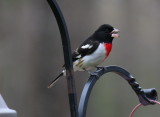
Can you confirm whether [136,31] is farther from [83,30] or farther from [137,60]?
[83,30]

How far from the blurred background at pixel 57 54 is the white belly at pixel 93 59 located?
2121 millimetres

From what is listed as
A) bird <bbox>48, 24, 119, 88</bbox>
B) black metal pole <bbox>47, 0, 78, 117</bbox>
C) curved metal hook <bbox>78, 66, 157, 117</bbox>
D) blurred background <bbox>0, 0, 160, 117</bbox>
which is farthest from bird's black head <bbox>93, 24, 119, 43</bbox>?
blurred background <bbox>0, 0, 160, 117</bbox>

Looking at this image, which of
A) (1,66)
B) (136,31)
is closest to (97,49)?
(1,66)

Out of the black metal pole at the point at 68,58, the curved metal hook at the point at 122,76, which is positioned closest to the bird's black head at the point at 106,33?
the curved metal hook at the point at 122,76

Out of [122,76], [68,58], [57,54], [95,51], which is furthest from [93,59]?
[57,54]

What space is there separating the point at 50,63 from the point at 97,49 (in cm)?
237

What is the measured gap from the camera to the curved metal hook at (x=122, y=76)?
167 centimetres

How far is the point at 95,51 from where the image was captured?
279 cm

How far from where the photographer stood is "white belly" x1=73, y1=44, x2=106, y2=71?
275 centimetres

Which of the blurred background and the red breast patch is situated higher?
the red breast patch

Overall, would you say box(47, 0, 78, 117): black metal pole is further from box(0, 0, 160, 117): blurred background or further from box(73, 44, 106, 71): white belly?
box(0, 0, 160, 117): blurred background

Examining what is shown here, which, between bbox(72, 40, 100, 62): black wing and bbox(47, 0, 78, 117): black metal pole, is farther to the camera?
bbox(72, 40, 100, 62): black wing

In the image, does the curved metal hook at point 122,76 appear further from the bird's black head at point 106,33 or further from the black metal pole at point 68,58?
the bird's black head at point 106,33

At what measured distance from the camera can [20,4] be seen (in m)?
5.13
